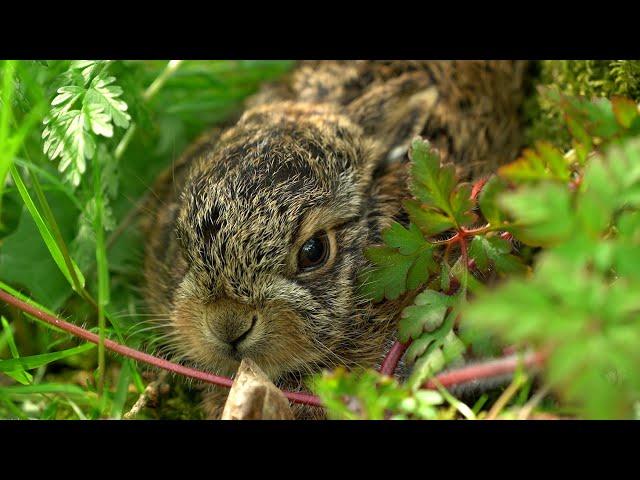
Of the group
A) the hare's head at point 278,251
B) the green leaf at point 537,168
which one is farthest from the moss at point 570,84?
the green leaf at point 537,168

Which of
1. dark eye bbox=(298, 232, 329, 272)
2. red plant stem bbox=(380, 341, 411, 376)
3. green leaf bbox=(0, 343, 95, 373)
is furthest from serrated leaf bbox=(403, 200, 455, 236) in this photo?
green leaf bbox=(0, 343, 95, 373)

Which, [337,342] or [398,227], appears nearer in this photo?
[398,227]

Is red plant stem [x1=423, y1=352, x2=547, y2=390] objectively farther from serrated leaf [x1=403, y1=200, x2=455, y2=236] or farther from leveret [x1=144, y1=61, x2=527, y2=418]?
leveret [x1=144, y1=61, x2=527, y2=418]

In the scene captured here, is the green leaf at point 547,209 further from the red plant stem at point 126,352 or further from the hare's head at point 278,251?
the hare's head at point 278,251

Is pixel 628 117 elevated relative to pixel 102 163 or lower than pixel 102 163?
elevated

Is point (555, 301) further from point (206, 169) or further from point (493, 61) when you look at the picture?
point (493, 61)

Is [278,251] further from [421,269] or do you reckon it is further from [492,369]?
[492,369]
